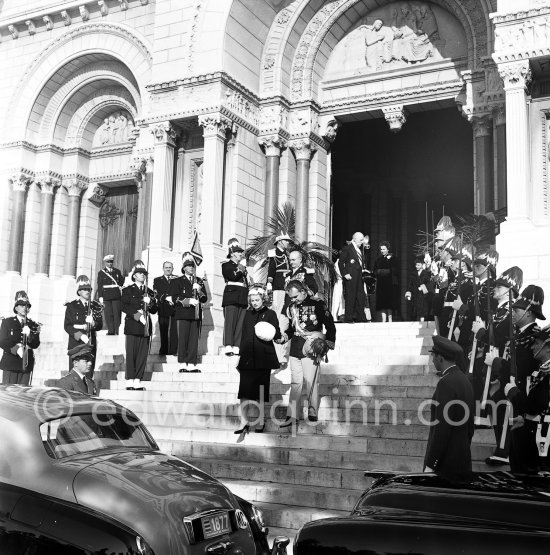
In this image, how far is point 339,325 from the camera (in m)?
13.2

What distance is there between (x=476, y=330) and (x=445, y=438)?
115 inches

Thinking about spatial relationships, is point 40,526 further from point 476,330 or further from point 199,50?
point 199,50

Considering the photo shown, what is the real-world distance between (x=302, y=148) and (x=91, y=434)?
1293cm

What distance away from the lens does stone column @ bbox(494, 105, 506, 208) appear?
46.7 feet

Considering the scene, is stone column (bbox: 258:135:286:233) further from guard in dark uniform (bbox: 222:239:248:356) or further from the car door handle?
the car door handle

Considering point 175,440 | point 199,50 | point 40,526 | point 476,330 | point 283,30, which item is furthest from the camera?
point 283,30

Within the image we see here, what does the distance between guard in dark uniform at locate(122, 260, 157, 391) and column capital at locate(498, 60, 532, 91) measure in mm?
7410

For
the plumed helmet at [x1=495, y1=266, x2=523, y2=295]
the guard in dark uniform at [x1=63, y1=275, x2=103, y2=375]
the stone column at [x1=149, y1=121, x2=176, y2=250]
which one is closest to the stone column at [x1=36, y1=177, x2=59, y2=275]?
the stone column at [x1=149, y1=121, x2=176, y2=250]

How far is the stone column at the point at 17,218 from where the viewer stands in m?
19.7

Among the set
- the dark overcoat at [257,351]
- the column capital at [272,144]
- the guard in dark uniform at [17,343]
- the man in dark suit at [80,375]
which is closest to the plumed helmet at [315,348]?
the dark overcoat at [257,351]

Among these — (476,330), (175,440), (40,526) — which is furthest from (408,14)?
(40,526)

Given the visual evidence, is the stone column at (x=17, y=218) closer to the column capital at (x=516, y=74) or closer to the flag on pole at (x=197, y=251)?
the flag on pole at (x=197, y=251)

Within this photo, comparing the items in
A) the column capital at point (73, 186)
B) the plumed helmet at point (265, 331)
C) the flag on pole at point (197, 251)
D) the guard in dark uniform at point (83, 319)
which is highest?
the column capital at point (73, 186)

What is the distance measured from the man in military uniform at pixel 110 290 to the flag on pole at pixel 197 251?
1.63 m
